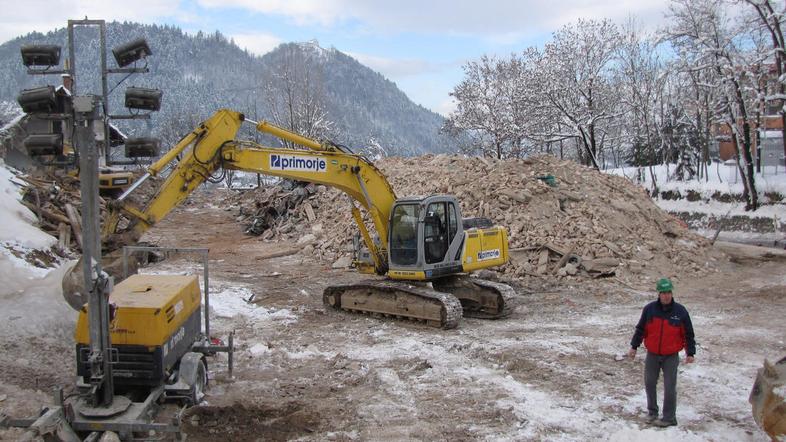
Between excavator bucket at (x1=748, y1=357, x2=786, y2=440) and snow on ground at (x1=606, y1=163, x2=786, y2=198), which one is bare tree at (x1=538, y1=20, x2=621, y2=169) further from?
excavator bucket at (x1=748, y1=357, x2=786, y2=440)

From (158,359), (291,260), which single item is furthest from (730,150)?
(158,359)

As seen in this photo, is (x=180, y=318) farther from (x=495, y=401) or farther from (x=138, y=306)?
(x=495, y=401)

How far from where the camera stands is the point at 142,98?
1075 cm

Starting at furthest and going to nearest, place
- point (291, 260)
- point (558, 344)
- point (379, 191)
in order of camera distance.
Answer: point (291, 260), point (379, 191), point (558, 344)

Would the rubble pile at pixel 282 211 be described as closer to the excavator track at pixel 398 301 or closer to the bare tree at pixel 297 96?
the excavator track at pixel 398 301

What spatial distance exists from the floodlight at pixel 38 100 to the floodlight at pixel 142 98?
4.72 meters

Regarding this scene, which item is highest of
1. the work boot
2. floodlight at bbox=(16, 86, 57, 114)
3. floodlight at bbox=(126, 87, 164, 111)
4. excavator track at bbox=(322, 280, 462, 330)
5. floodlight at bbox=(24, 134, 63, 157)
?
floodlight at bbox=(126, 87, 164, 111)

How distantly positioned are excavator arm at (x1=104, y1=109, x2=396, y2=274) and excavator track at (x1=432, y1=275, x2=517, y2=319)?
1337 mm

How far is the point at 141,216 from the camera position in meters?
9.34

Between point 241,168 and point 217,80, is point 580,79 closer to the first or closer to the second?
point 241,168

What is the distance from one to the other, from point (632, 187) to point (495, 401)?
46.6 feet

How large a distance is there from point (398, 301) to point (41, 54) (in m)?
6.86

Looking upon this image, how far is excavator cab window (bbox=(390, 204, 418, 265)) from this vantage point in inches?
471

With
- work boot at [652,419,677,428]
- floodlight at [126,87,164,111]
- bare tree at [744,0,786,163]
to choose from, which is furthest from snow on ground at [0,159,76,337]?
bare tree at [744,0,786,163]
